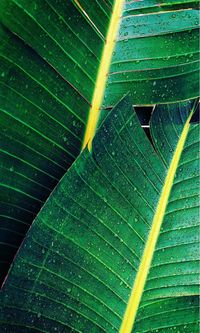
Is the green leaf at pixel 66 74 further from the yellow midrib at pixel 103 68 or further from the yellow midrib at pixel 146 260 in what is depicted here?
the yellow midrib at pixel 146 260

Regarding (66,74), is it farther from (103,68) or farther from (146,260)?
(146,260)

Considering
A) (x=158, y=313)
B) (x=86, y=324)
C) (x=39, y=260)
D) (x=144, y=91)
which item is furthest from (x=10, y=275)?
(x=144, y=91)

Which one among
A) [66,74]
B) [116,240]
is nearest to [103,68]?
[66,74]

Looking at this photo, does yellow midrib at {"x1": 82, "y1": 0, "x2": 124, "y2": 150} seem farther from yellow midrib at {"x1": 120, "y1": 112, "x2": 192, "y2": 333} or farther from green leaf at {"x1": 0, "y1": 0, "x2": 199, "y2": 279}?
yellow midrib at {"x1": 120, "y1": 112, "x2": 192, "y2": 333}

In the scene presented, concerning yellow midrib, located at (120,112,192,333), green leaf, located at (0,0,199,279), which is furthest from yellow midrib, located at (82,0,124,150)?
yellow midrib, located at (120,112,192,333)

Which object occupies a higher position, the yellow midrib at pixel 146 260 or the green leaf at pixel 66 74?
the green leaf at pixel 66 74

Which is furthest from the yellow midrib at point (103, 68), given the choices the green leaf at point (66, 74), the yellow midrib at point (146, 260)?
the yellow midrib at point (146, 260)

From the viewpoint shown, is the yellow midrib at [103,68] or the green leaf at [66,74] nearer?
the green leaf at [66,74]
